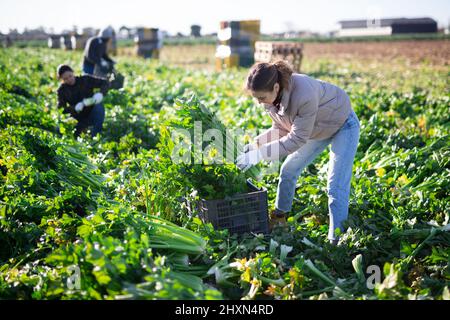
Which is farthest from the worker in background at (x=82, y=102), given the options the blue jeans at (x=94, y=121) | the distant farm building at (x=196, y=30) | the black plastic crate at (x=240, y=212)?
the distant farm building at (x=196, y=30)

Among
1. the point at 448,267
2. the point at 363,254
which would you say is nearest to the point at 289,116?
the point at 363,254

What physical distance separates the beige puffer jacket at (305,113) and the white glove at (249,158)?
0.06m

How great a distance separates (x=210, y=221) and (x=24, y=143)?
1939 mm

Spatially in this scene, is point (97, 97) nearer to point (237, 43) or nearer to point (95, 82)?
point (95, 82)

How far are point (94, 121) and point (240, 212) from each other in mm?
3955

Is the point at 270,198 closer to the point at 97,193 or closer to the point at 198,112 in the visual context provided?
the point at 198,112

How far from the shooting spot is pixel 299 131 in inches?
137

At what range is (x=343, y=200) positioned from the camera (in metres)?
3.78

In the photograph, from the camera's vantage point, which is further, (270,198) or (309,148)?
(270,198)

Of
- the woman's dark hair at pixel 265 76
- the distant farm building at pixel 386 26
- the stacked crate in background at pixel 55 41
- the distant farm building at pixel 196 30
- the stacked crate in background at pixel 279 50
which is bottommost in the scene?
the woman's dark hair at pixel 265 76

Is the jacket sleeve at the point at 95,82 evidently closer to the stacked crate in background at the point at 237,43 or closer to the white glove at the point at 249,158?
the white glove at the point at 249,158

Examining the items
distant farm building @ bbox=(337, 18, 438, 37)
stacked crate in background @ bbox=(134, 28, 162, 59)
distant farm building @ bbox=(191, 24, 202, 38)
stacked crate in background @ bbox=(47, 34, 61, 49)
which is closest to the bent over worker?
stacked crate in background @ bbox=(134, 28, 162, 59)

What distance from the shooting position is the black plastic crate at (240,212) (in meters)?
3.56

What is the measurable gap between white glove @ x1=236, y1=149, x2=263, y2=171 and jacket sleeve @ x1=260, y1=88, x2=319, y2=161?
0.21 feet
